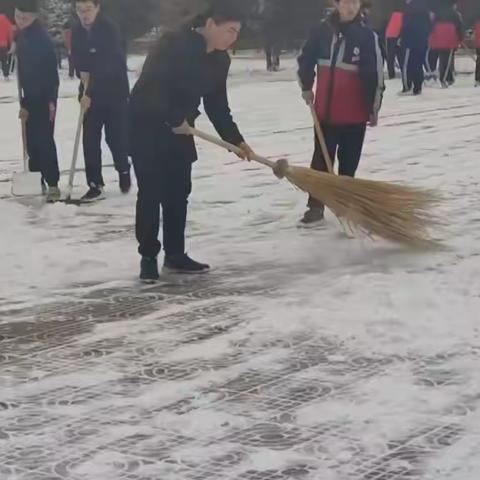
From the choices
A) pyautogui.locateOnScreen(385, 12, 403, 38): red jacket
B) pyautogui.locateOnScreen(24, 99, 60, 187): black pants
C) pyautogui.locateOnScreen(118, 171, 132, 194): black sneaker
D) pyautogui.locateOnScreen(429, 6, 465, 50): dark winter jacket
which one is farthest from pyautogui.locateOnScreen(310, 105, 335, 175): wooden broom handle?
pyautogui.locateOnScreen(385, 12, 403, 38): red jacket

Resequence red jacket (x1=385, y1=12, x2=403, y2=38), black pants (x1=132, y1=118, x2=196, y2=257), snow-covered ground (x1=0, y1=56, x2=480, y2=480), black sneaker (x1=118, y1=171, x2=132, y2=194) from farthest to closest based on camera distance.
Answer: red jacket (x1=385, y1=12, x2=403, y2=38)
black sneaker (x1=118, y1=171, x2=132, y2=194)
black pants (x1=132, y1=118, x2=196, y2=257)
snow-covered ground (x1=0, y1=56, x2=480, y2=480)

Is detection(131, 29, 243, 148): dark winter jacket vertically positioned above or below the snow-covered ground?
above

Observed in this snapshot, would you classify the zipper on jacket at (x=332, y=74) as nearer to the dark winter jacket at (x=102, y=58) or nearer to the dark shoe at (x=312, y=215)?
the dark shoe at (x=312, y=215)

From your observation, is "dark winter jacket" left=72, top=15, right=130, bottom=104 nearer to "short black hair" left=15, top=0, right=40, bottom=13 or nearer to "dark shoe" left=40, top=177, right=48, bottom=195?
"short black hair" left=15, top=0, right=40, bottom=13

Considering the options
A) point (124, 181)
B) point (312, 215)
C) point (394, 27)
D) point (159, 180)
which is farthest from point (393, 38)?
point (159, 180)

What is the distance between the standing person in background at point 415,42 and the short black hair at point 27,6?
A: 35.6 ft

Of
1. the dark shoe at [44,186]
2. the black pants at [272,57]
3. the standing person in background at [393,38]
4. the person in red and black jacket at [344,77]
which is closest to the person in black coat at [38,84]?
the dark shoe at [44,186]

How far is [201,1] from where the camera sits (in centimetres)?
657

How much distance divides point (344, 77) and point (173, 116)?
180 centimetres

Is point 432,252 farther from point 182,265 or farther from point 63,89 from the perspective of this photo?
point 63,89

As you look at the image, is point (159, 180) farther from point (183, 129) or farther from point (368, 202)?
point (368, 202)

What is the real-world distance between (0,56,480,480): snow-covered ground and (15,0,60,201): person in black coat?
16.2 inches

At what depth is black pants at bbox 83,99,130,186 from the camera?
880cm

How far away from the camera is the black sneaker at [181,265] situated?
6289mm
